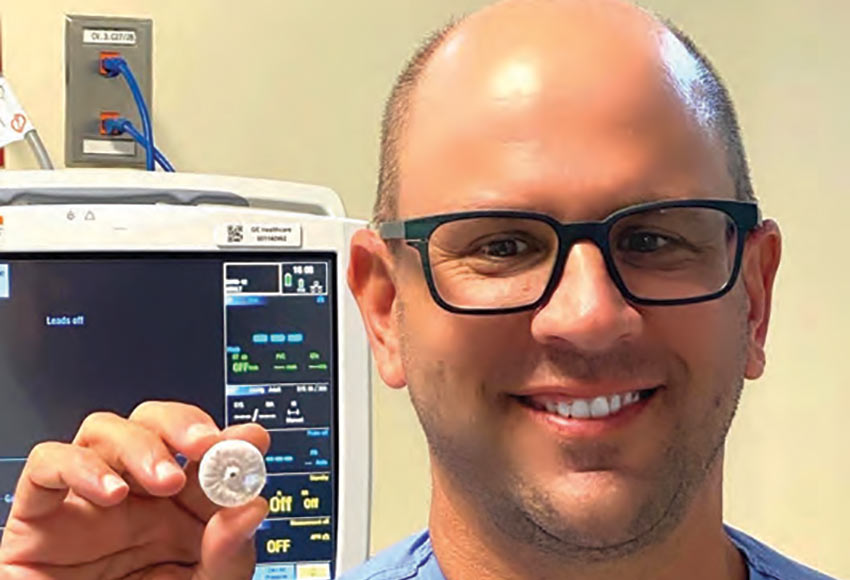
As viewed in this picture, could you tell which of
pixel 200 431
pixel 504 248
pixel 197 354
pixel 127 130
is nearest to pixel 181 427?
pixel 200 431

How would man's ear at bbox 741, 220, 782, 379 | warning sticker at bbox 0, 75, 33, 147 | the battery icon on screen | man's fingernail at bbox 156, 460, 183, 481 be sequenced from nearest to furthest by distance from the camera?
man's fingernail at bbox 156, 460, 183, 481
man's ear at bbox 741, 220, 782, 379
the battery icon on screen
warning sticker at bbox 0, 75, 33, 147

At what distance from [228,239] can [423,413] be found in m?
0.41

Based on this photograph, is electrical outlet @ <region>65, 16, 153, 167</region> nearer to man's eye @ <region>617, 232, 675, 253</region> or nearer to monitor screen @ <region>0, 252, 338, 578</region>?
monitor screen @ <region>0, 252, 338, 578</region>

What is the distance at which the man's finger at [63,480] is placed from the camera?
27.4 inches

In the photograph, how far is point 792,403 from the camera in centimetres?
163

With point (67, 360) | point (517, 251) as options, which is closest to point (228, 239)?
point (67, 360)

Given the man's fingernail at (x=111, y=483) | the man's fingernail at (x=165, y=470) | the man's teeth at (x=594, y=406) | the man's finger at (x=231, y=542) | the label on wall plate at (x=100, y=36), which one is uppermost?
the label on wall plate at (x=100, y=36)

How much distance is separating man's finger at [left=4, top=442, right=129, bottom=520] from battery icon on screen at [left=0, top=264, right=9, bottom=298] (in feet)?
1.40

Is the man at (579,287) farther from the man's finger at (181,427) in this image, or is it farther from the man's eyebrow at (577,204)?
the man's finger at (181,427)

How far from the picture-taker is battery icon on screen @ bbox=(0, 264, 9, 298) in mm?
1111

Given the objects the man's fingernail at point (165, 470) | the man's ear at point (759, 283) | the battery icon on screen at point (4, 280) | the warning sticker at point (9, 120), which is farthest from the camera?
the warning sticker at point (9, 120)

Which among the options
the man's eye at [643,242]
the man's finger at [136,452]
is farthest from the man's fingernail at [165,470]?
the man's eye at [643,242]

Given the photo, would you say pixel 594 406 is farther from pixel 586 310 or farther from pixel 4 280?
pixel 4 280

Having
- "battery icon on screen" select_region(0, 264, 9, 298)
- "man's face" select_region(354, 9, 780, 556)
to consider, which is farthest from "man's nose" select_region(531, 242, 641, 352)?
"battery icon on screen" select_region(0, 264, 9, 298)
